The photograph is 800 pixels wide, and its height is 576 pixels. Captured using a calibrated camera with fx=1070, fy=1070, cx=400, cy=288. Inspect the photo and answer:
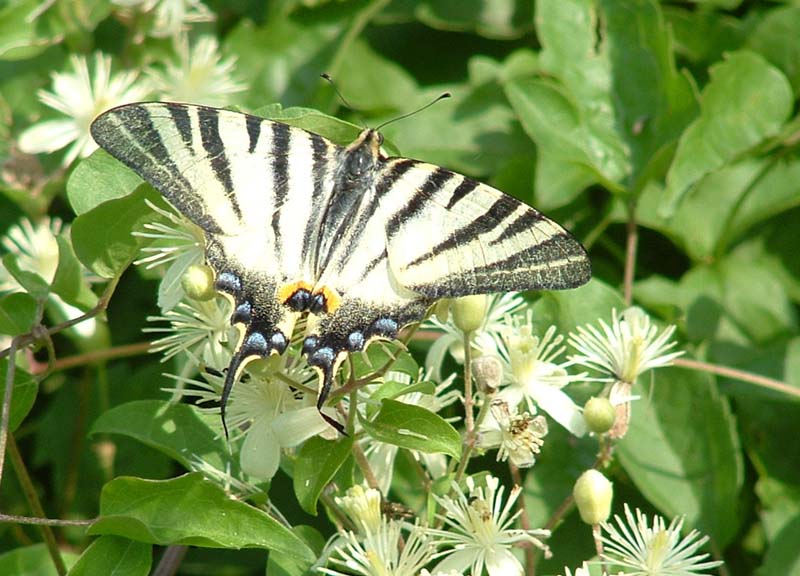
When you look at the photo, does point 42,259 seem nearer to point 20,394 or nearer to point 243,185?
point 20,394

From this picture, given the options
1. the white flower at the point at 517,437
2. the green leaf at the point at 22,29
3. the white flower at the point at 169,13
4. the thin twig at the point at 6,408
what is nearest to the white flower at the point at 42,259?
the green leaf at the point at 22,29

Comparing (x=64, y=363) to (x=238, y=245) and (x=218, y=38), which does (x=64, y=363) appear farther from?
(x=218, y=38)

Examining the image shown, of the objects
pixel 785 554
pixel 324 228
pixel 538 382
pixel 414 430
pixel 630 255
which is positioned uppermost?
pixel 324 228

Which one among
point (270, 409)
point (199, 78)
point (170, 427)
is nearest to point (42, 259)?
point (199, 78)

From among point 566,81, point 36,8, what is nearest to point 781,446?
point 566,81

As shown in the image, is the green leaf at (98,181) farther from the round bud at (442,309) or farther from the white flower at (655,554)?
the white flower at (655,554)

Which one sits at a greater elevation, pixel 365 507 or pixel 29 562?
pixel 365 507

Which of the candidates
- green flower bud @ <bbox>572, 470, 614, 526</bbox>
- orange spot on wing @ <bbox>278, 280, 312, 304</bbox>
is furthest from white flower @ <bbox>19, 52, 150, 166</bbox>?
green flower bud @ <bbox>572, 470, 614, 526</bbox>
